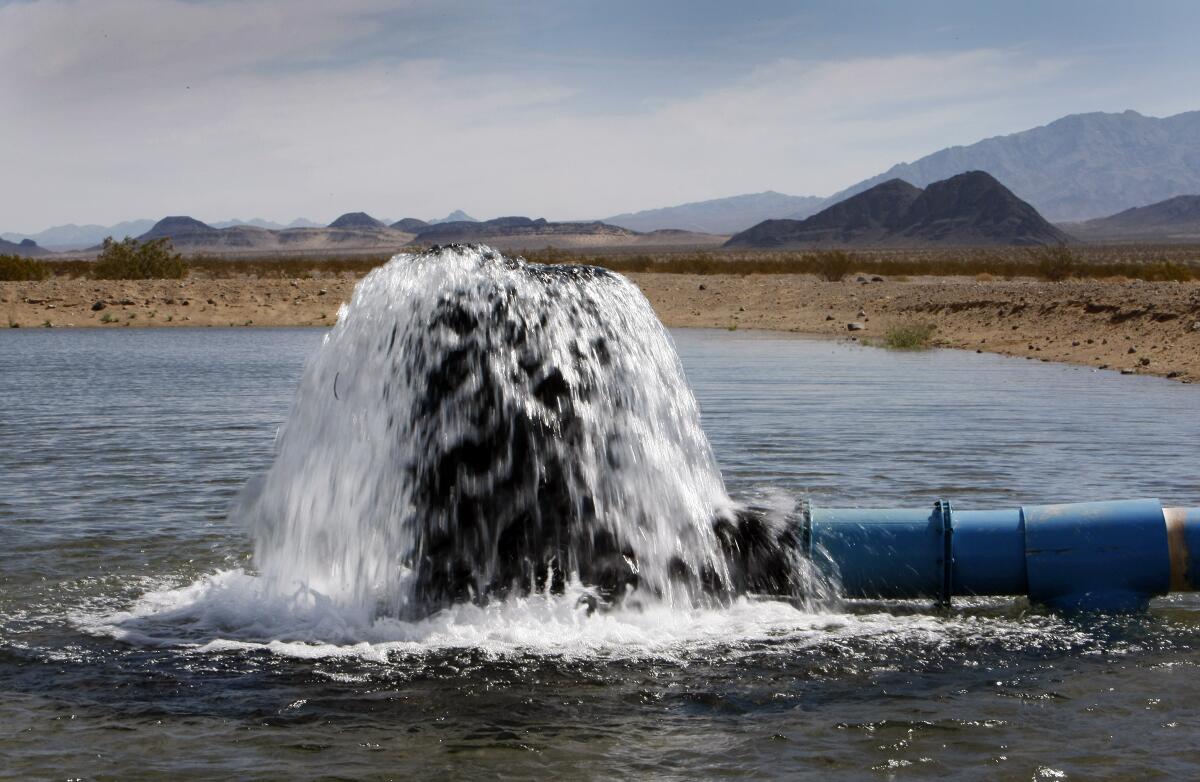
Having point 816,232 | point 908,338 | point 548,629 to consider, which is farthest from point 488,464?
point 816,232

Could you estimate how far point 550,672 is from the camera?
20.2 ft

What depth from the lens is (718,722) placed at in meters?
5.46

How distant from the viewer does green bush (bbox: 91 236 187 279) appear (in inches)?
1813

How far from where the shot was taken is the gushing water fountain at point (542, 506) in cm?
712

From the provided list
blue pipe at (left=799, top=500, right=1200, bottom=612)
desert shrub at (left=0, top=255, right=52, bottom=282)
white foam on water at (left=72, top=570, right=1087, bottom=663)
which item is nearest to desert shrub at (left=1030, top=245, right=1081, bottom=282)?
desert shrub at (left=0, top=255, right=52, bottom=282)

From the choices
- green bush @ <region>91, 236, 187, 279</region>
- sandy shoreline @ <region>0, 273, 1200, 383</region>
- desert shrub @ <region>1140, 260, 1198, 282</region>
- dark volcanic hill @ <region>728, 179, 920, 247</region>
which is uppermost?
dark volcanic hill @ <region>728, 179, 920, 247</region>

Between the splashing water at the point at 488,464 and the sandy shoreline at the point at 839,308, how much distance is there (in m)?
15.0

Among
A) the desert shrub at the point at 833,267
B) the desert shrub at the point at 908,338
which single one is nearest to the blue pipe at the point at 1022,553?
the desert shrub at the point at 908,338

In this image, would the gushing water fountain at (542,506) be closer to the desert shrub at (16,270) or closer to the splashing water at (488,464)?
the splashing water at (488,464)

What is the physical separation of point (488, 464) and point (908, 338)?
20610 mm

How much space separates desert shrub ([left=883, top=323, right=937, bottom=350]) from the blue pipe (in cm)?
1990

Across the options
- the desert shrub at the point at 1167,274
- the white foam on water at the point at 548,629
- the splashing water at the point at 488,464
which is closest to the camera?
the white foam on water at the point at 548,629

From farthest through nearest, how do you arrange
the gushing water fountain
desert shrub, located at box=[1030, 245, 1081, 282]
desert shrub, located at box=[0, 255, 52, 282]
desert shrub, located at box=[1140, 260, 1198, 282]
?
desert shrub, located at box=[0, 255, 52, 282] < desert shrub, located at box=[1030, 245, 1081, 282] < desert shrub, located at box=[1140, 260, 1198, 282] < the gushing water fountain

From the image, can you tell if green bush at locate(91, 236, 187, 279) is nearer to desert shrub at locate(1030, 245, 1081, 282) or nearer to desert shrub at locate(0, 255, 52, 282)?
desert shrub at locate(0, 255, 52, 282)
